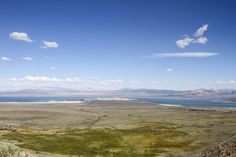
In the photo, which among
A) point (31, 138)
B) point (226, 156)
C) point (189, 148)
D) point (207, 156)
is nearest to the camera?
point (226, 156)

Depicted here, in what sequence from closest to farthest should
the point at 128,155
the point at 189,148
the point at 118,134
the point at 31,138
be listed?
the point at 128,155, the point at 189,148, the point at 31,138, the point at 118,134

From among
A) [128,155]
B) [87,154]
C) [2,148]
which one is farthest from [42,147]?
[2,148]

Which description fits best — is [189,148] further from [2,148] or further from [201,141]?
[2,148]

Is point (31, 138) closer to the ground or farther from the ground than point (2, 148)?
closer to the ground

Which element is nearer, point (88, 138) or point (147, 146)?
point (147, 146)

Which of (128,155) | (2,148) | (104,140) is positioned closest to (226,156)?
(2,148)

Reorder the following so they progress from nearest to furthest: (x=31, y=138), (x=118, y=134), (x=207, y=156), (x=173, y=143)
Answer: (x=207, y=156), (x=173, y=143), (x=31, y=138), (x=118, y=134)

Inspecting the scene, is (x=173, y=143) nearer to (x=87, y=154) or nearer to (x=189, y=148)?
(x=189, y=148)

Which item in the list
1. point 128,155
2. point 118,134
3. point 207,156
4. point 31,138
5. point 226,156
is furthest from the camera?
point 118,134

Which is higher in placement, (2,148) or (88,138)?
(2,148)
